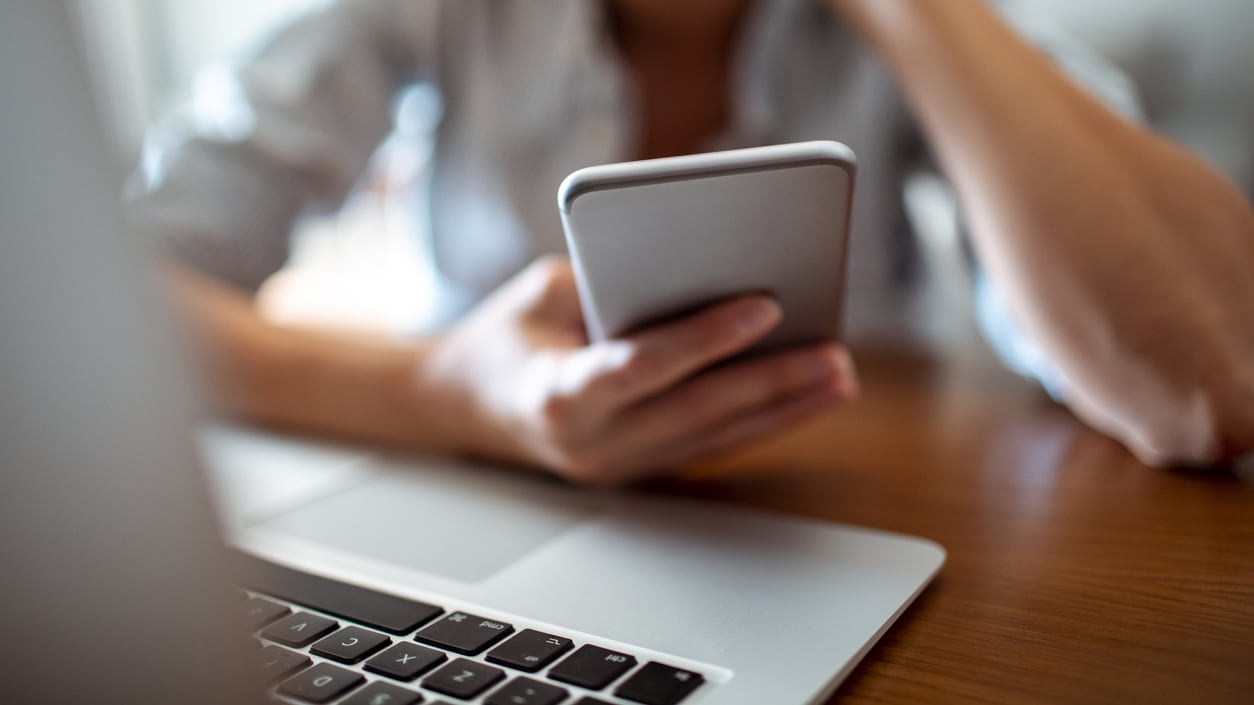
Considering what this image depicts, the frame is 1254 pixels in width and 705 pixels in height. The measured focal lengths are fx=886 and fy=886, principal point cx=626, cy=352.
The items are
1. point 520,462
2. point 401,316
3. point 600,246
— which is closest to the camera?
point 600,246

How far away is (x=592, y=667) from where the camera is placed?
0.68 feet

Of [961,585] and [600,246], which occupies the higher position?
[600,246]

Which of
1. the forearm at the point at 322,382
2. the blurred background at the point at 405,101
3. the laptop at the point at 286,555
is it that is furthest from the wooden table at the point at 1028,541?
the blurred background at the point at 405,101

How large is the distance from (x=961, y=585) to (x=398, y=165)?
0.70 metres

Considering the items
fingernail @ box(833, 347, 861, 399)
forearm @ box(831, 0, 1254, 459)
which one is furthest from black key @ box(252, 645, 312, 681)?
forearm @ box(831, 0, 1254, 459)

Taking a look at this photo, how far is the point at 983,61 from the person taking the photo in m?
0.43

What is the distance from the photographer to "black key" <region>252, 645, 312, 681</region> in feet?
0.68

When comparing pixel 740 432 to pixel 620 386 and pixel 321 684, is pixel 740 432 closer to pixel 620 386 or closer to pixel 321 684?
pixel 620 386

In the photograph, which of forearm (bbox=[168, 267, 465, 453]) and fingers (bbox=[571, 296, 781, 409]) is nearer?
fingers (bbox=[571, 296, 781, 409])

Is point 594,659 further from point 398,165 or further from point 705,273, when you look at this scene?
point 398,165

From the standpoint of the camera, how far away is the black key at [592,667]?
0.20 m

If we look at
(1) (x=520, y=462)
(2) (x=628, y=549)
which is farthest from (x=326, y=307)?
(2) (x=628, y=549)

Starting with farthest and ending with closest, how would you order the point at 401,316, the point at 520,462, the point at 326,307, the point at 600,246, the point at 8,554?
the point at 326,307 → the point at 401,316 → the point at 520,462 → the point at 600,246 → the point at 8,554

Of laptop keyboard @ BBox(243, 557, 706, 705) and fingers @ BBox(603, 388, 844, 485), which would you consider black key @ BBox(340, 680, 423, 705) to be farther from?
fingers @ BBox(603, 388, 844, 485)
